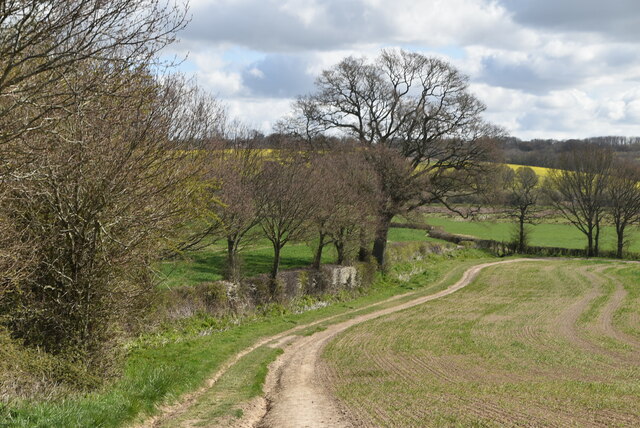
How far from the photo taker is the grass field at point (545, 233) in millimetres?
73875

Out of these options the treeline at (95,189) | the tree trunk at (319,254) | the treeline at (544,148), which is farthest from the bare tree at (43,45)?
the treeline at (544,148)

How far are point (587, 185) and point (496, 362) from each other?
57.4m

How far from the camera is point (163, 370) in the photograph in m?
15.3

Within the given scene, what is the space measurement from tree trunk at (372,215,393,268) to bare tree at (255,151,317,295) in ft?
29.7

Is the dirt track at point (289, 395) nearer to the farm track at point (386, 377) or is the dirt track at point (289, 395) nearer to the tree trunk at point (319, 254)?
the farm track at point (386, 377)

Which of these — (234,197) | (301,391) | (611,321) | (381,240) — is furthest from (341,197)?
(301,391)

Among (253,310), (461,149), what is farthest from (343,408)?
(461,149)

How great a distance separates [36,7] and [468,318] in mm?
25231

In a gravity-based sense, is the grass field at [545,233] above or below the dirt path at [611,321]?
above

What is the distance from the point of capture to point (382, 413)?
1231cm

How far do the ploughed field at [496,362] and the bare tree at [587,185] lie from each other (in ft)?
106

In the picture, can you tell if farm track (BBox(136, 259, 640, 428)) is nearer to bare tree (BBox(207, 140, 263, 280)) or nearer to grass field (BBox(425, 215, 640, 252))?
bare tree (BBox(207, 140, 263, 280))

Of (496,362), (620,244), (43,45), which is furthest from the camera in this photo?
(620,244)

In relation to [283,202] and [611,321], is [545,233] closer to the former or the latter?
[611,321]
